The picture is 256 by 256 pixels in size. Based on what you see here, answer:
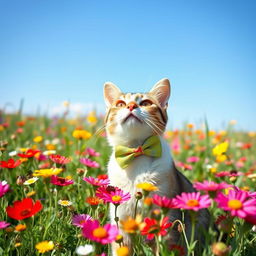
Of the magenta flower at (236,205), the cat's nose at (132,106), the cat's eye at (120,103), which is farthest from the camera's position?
the cat's eye at (120,103)

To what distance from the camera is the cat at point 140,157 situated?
1632 millimetres

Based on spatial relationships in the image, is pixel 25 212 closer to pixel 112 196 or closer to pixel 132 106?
pixel 112 196

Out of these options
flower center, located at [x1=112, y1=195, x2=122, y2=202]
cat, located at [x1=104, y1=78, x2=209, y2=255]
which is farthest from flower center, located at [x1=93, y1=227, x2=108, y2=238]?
cat, located at [x1=104, y1=78, x2=209, y2=255]

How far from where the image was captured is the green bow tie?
65.6 inches

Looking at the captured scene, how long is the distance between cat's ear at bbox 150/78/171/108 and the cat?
4cm

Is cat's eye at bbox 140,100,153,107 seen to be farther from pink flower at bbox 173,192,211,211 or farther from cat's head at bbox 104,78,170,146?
pink flower at bbox 173,192,211,211

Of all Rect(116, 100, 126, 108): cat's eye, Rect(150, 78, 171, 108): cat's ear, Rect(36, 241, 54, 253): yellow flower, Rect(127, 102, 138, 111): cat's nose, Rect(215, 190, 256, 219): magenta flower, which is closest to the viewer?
Rect(215, 190, 256, 219): magenta flower

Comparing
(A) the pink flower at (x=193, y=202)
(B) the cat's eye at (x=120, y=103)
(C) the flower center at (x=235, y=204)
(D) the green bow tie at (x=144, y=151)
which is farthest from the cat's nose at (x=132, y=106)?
(C) the flower center at (x=235, y=204)

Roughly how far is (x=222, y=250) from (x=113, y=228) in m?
0.40

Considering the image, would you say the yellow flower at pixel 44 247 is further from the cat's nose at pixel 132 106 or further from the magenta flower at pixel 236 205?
the cat's nose at pixel 132 106

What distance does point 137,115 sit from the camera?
1612 mm

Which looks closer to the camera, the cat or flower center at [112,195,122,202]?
flower center at [112,195,122,202]

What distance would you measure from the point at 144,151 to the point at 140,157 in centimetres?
7

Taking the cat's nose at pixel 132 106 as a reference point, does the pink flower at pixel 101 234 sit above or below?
below
